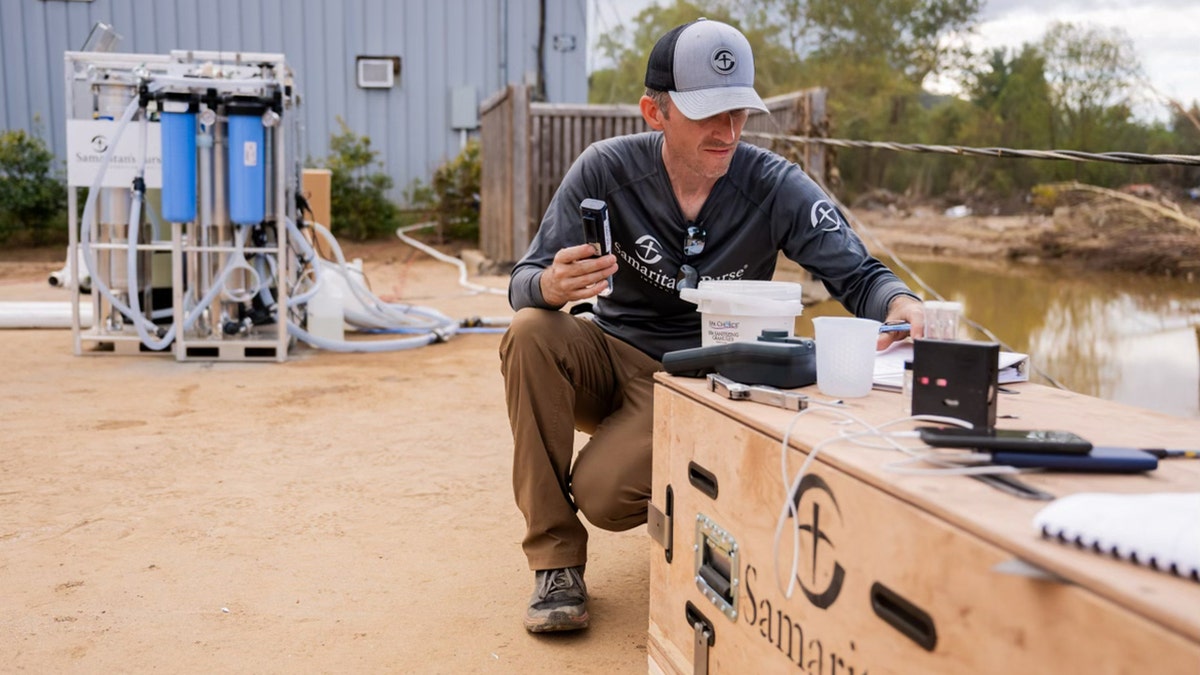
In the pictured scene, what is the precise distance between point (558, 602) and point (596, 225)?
0.76 meters

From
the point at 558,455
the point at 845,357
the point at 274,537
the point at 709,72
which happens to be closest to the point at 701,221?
the point at 709,72

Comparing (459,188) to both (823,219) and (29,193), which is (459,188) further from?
(823,219)

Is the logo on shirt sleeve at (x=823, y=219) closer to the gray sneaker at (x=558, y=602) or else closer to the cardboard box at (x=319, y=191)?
the gray sneaker at (x=558, y=602)

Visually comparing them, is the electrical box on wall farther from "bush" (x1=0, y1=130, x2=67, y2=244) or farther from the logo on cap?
the logo on cap

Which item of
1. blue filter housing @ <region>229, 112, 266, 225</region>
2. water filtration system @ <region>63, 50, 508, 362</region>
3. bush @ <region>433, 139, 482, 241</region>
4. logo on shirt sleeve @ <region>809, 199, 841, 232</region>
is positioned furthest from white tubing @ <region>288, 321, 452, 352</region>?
bush @ <region>433, 139, 482, 241</region>

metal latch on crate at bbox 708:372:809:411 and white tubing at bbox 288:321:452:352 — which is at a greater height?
metal latch on crate at bbox 708:372:809:411

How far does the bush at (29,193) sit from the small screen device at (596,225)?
11340mm

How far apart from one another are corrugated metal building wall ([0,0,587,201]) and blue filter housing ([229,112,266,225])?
743 cm

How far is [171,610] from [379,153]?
35.3 ft

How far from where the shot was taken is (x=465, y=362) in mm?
5109

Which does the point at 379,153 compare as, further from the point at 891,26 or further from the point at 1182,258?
the point at 891,26

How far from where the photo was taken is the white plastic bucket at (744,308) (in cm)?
174

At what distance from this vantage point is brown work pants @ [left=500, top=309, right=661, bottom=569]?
204 cm

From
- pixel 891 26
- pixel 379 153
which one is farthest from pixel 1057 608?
pixel 891 26
